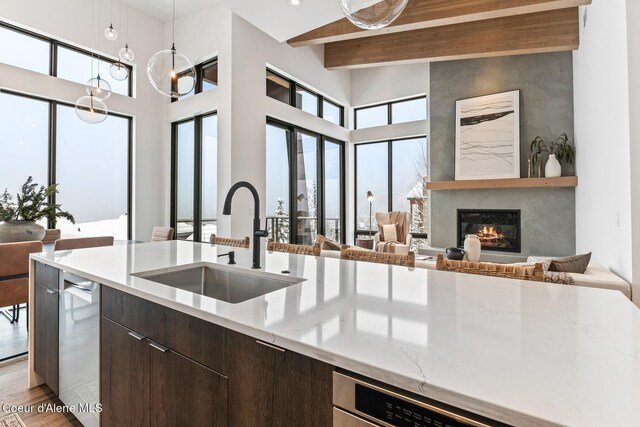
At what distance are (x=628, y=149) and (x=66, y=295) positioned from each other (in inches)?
136

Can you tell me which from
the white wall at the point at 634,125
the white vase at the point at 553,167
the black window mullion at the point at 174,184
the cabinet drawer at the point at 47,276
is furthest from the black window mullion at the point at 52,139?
the white vase at the point at 553,167

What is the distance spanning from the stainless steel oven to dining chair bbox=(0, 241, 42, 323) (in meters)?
3.08

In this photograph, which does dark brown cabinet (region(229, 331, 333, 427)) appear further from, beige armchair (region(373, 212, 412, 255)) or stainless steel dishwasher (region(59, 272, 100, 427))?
beige armchair (region(373, 212, 412, 255))

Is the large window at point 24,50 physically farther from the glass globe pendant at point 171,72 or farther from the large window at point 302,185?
the large window at point 302,185

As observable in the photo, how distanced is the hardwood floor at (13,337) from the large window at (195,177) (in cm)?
239

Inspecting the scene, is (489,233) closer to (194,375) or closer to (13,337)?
(194,375)

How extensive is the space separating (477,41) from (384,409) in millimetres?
5595

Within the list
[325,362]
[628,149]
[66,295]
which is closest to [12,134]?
[66,295]

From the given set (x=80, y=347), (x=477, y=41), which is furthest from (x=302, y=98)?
(x=80, y=347)

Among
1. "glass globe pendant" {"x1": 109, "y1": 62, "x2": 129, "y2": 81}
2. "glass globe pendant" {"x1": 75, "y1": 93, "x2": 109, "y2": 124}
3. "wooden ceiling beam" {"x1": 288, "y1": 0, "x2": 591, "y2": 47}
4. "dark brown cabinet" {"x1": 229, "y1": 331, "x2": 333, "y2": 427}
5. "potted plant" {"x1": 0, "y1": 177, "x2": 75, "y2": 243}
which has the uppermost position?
"wooden ceiling beam" {"x1": 288, "y1": 0, "x2": 591, "y2": 47}

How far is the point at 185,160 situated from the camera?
5.49 metres

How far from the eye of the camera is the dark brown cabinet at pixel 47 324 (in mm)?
1787

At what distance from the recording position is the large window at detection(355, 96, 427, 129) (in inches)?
264

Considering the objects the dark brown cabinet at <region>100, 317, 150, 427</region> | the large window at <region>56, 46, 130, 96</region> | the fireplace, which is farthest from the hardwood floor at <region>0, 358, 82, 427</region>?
the fireplace
